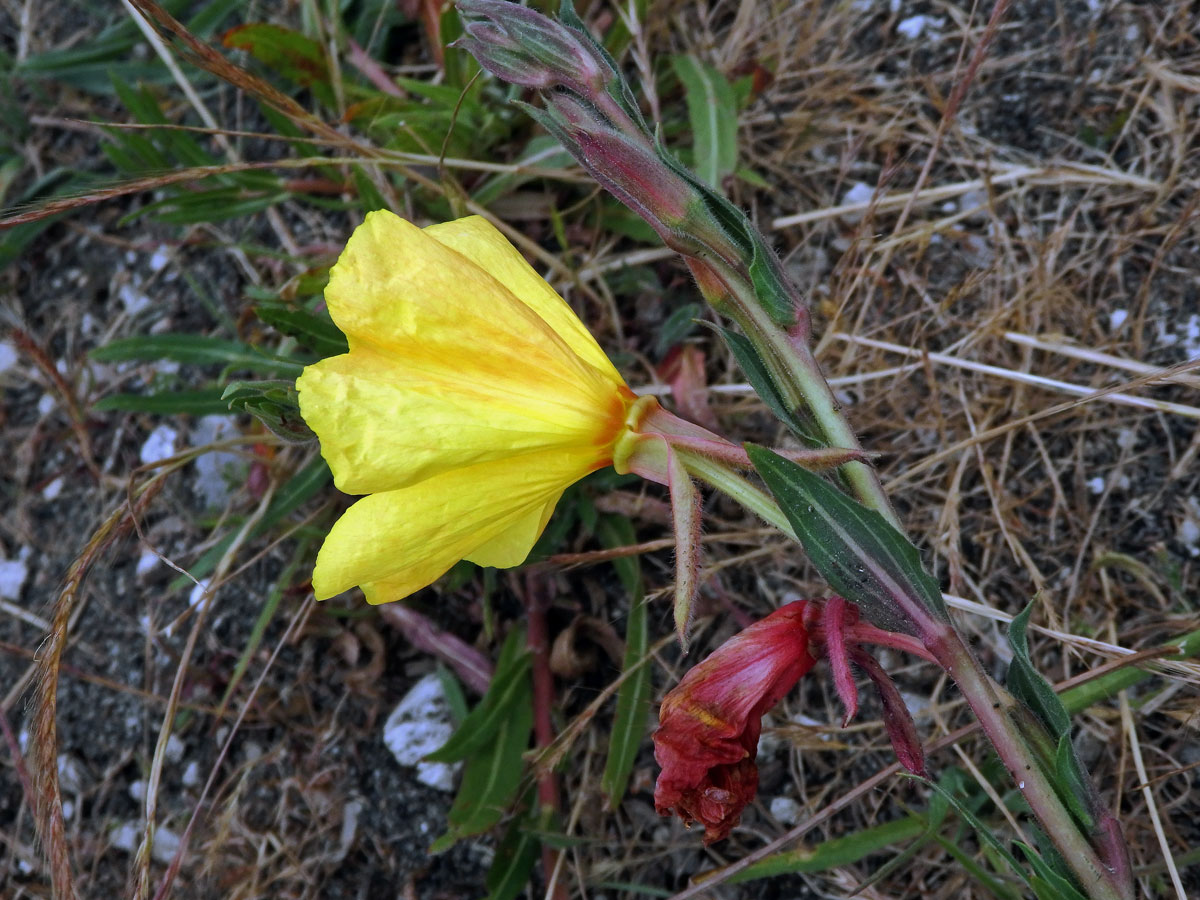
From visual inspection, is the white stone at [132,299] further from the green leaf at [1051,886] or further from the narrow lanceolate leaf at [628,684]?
the green leaf at [1051,886]

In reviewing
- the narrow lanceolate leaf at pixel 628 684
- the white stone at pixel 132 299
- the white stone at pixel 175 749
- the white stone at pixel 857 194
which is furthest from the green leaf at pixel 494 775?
the white stone at pixel 132 299

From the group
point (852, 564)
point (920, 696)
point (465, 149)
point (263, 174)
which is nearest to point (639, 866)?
point (920, 696)

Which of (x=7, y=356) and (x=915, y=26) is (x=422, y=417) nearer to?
(x=915, y=26)

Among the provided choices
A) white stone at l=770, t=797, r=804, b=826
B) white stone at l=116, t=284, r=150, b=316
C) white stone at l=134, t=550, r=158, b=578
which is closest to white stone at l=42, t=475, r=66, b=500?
white stone at l=134, t=550, r=158, b=578

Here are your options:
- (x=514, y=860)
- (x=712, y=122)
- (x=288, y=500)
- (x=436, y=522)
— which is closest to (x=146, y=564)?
(x=288, y=500)

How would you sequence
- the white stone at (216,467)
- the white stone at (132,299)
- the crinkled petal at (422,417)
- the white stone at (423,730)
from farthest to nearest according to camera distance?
the white stone at (132,299) < the white stone at (216,467) < the white stone at (423,730) < the crinkled petal at (422,417)

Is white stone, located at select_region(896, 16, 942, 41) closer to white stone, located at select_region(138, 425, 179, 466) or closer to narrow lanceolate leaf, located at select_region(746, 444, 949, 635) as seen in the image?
narrow lanceolate leaf, located at select_region(746, 444, 949, 635)

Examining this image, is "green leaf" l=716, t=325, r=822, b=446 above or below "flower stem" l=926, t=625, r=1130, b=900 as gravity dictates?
above
